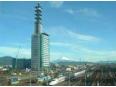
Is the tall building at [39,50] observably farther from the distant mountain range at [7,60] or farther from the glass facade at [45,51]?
the distant mountain range at [7,60]

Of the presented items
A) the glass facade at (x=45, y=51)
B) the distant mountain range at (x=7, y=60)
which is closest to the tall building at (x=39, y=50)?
the glass facade at (x=45, y=51)

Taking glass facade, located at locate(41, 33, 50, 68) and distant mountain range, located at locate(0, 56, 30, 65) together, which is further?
glass facade, located at locate(41, 33, 50, 68)

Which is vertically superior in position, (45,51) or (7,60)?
(45,51)

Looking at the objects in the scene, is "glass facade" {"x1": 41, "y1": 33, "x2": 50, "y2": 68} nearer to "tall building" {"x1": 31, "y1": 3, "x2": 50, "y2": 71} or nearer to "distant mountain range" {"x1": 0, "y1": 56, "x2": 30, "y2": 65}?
"tall building" {"x1": 31, "y1": 3, "x2": 50, "y2": 71}

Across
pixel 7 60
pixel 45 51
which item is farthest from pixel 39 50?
pixel 7 60

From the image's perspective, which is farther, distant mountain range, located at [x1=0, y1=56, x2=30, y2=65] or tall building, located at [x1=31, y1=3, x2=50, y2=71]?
tall building, located at [x1=31, y1=3, x2=50, y2=71]

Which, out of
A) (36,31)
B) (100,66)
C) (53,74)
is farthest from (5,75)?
(36,31)

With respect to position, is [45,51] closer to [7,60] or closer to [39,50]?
[39,50]

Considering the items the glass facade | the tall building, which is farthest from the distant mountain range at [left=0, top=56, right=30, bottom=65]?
the glass facade

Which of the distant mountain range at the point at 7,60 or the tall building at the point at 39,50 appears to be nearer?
the distant mountain range at the point at 7,60
